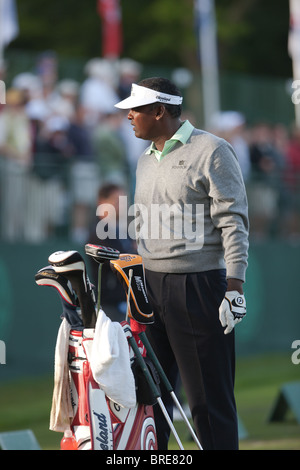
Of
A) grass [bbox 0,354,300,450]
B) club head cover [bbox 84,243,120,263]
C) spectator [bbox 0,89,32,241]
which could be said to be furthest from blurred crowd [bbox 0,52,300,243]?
club head cover [bbox 84,243,120,263]

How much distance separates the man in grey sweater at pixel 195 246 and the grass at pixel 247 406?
1943 millimetres

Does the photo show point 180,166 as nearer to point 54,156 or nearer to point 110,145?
point 54,156

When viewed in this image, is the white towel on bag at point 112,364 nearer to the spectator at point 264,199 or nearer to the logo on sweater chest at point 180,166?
the logo on sweater chest at point 180,166

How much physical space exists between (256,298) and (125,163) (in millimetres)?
3028

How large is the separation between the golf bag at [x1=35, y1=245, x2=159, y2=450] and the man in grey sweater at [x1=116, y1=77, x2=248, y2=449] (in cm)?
34

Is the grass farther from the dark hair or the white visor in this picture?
the white visor

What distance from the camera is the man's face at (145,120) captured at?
5.87 m

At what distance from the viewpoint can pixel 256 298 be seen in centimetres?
1526

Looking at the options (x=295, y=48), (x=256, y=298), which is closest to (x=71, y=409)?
(x=256, y=298)

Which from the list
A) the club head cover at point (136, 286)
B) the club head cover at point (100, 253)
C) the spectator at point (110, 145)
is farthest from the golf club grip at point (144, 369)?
the spectator at point (110, 145)

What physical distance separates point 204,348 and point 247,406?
5469 millimetres

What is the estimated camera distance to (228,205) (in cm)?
570
